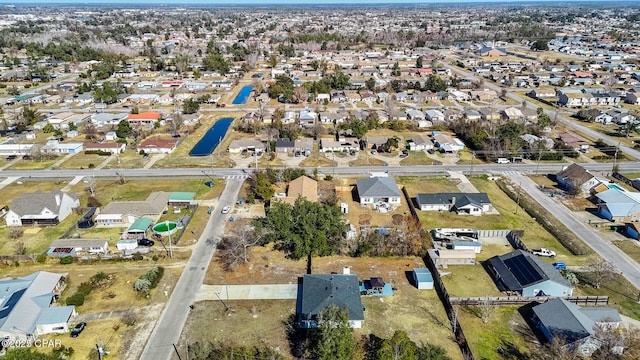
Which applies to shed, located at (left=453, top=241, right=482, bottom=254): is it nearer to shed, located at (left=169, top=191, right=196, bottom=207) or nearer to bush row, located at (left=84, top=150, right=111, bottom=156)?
shed, located at (left=169, top=191, right=196, bottom=207)

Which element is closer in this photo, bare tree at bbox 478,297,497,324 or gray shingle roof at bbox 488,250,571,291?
bare tree at bbox 478,297,497,324

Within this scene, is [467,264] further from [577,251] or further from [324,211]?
[324,211]

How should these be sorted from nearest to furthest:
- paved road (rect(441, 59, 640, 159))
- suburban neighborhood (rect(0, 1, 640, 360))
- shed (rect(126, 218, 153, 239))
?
suburban neighborhood (rect(0, 1, 640, 360))
shed (rect(126, 218, 153, 239))
paved road (rect(441, 59, 640, 159))

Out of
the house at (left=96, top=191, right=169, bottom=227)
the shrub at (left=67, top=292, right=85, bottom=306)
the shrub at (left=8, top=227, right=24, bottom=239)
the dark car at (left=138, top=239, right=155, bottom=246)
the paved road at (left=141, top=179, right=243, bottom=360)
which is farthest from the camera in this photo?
the house at (left=96, top=191, right=169, bottom=227)

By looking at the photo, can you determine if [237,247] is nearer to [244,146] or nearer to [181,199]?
[181,199]

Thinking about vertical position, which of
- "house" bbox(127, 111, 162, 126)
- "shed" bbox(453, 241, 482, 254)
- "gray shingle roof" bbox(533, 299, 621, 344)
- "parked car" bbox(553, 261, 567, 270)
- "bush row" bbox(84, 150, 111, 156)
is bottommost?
"parked car" bbox(553, 261, 567, 270)

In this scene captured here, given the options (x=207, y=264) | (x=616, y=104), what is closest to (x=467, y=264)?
(x=207, y=264)

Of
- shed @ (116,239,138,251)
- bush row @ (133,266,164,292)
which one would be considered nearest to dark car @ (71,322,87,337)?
bush row @ (133,266,164,292)
